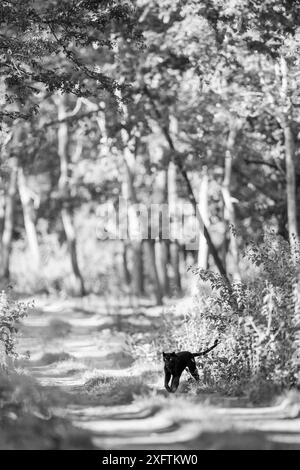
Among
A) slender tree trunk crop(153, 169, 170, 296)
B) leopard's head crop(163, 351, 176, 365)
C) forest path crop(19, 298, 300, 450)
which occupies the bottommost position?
forest path crop(19, 298, 300, 450)

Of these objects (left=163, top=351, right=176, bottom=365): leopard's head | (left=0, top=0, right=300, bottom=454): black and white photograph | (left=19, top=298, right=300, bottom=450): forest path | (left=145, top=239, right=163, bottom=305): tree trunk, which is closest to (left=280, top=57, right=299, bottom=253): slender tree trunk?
(left=0, top=0, right=300, bottom=454): black and white photograph

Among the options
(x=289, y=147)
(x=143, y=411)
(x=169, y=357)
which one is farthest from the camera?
(x=289, y=147)

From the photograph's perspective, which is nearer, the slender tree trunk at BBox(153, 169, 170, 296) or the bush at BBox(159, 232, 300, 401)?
the bush at BBox(159, 232, 300, 401)

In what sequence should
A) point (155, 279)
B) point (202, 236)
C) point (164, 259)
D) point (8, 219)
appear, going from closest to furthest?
1. point (202, 236)
2. point (155, 279)
3. point (164, 259)
4. point (8, 219)

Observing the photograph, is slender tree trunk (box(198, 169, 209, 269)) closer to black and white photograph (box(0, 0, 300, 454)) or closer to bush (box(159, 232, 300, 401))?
black and white photograph (box(0, 0, 300, 454))

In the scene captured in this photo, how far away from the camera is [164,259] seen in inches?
1374

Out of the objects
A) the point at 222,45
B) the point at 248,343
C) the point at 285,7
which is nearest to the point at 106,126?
the point at 222,45

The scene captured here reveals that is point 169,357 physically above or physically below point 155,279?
below

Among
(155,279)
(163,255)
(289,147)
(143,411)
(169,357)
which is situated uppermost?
(289,147)

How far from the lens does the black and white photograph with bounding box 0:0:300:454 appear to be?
920 cm

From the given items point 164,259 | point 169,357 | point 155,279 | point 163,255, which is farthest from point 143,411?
point 163,255

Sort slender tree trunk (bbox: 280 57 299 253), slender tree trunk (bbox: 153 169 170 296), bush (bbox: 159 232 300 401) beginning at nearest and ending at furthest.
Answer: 1. bush (bbox: 159 232 300 401)
2. slender tree trunk (bbox: 280 57 299 253)
3. slender tree trunk (bbox: 153 169 170 296)

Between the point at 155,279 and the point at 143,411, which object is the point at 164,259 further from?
the point at 143,411

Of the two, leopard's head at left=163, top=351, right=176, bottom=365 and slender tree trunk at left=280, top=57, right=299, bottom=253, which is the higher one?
slender tree trunk at left=280, top=57, right=299, bottom=253
